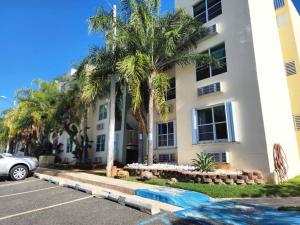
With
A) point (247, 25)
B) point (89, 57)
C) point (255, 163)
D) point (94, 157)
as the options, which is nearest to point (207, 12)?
point (247, 25)

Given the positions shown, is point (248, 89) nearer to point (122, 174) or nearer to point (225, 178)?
point (225, 178)

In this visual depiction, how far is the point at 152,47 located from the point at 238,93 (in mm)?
5409

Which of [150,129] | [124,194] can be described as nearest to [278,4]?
[150,129]

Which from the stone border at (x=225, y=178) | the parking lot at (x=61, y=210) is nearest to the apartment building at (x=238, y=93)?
the stone border at (x=225, y=178)

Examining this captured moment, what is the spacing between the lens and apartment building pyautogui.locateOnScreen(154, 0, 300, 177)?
11602mm

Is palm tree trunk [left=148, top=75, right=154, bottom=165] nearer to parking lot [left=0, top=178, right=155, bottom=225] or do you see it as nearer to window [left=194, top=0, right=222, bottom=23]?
parking lot [left=0, top=178, right=155, bottom=225]

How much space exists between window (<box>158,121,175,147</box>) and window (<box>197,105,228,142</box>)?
2.35 metres

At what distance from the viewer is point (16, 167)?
13414mm

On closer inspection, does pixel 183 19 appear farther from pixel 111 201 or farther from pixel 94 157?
pixel 94 157

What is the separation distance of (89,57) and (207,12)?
8072 mm

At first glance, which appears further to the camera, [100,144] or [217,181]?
[100,144]

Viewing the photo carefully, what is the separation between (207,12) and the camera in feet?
50.3

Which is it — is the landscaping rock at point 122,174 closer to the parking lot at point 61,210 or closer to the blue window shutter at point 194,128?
the parking lot at point 61,210

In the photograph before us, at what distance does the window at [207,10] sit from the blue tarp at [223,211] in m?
11.4
